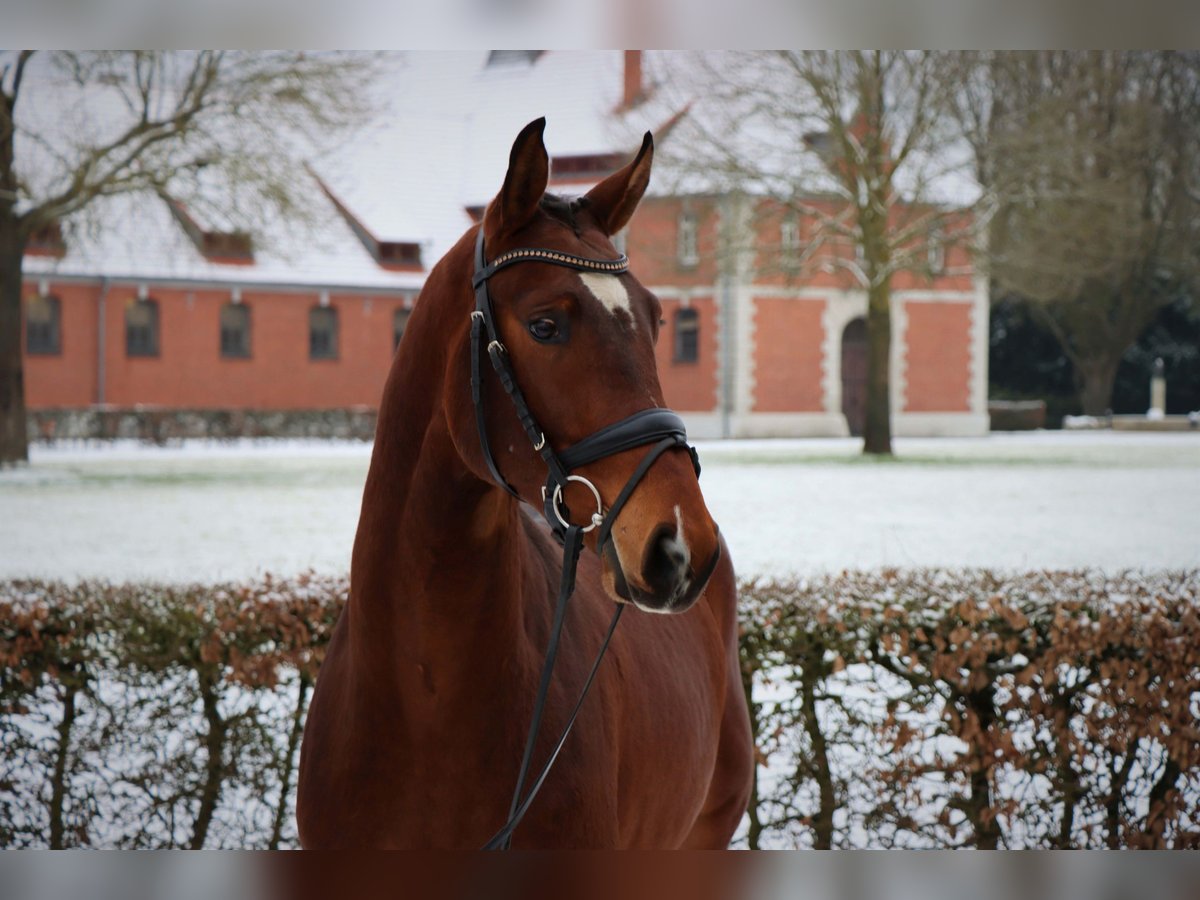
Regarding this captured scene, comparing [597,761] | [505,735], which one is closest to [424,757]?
[505,735]

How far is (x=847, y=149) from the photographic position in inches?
398

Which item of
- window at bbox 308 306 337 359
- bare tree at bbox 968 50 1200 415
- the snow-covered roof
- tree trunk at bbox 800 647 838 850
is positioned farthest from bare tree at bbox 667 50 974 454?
window at bbox 308 306 337 359

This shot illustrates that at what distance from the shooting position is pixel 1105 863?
360cm

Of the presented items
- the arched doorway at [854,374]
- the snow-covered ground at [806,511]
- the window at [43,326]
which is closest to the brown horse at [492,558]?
the snow-covered ground at [806,511]

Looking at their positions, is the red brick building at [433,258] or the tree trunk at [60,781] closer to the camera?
the tree trunk at [60,781]

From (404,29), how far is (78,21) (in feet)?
2.96

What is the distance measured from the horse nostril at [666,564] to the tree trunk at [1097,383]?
287 inches

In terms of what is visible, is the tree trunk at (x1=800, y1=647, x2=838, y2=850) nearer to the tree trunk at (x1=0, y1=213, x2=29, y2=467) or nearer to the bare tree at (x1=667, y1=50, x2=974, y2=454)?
the bare tree at (x1=667, y1=50, x2=974, y2=454)

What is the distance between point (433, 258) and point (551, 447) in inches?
529

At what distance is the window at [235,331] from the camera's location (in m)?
14.5

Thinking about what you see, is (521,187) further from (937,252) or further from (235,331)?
(235,331)

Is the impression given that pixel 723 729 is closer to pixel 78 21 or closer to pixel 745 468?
pixel 78 21

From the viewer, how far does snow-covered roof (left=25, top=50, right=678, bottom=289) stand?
970 cm

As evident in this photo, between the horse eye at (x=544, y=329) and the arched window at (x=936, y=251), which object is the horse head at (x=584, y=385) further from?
the arched window at (x=936, y=251)
